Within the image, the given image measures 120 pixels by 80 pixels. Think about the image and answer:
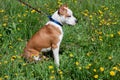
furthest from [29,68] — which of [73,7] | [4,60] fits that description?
[73,7]

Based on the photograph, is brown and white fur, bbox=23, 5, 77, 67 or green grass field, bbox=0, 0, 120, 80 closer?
green grass field, bbox=0, 0, 120, 80

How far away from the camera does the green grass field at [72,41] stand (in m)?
5.07

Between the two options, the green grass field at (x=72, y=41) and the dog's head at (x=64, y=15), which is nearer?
the green grass field at (x=72, y=41)

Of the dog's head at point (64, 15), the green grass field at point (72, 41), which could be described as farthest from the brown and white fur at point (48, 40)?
the green grass field at point (72, 41)

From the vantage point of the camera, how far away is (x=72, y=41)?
253 inches

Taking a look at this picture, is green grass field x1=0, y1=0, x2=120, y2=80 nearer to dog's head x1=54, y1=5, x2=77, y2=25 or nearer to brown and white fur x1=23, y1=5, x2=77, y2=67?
brown and white fur x1=23, y1=5, x2=77, y2=67

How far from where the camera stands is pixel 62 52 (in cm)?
608

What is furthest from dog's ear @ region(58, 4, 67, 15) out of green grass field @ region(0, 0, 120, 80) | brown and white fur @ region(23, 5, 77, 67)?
green grass field @ region(0, 0, 120, 80)

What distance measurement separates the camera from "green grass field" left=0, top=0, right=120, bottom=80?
5.07 meters

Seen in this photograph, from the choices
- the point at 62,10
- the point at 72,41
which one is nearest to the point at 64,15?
the point at 62,10

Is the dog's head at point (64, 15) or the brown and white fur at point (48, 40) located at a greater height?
the dog's head at point (64, 15)

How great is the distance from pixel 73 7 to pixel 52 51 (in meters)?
2.42

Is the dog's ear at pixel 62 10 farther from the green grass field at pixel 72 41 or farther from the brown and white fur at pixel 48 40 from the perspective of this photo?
the green grass field at pixel 72 41

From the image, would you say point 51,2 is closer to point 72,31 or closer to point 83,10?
point 83,10
